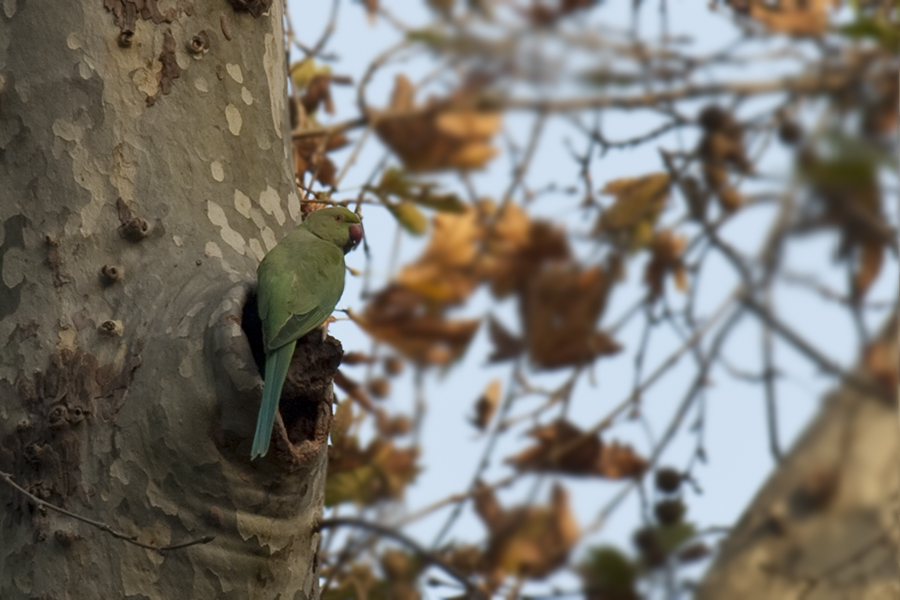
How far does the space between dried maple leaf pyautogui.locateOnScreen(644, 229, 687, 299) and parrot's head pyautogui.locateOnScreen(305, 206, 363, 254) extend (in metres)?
0.73

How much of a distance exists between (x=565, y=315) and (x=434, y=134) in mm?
830

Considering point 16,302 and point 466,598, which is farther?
point 466,598

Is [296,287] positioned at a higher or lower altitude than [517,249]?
lower

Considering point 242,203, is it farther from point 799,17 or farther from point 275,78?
point 799,17

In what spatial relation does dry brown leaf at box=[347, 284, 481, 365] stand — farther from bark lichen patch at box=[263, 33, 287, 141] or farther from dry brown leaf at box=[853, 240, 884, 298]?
dry brown leaf at box=[853, 240, 884, 298]

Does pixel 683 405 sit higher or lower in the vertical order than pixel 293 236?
lower

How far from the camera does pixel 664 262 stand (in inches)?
81.2

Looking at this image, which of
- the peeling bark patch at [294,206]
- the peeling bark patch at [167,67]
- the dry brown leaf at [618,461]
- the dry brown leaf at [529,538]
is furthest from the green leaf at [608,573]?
the peeling bark patch at [167,67]

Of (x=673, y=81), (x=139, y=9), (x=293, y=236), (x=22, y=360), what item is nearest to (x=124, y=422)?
(x=22, y=360)

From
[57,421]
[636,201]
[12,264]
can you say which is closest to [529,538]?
[636,201]

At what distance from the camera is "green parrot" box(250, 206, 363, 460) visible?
1.49 meters

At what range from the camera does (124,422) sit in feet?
5.01

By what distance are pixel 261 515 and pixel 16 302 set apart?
0.56m

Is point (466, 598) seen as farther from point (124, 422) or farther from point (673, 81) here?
point (673, 81)
